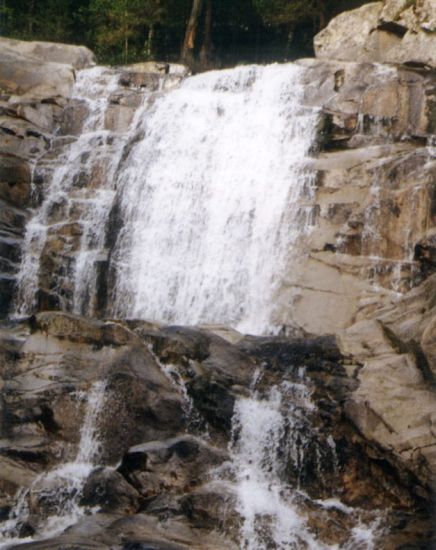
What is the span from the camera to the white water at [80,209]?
2003 centimetres

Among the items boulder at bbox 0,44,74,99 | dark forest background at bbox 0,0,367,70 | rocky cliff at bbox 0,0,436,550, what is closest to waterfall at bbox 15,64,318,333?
rocky cliff at bbox 0,0,436,550

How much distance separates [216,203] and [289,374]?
6588mm

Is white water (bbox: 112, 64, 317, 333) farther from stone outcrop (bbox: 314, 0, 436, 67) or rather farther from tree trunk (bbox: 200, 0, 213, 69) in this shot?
tree trunk (bbox: 200, 0, 213, 69)

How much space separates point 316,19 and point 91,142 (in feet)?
45.3

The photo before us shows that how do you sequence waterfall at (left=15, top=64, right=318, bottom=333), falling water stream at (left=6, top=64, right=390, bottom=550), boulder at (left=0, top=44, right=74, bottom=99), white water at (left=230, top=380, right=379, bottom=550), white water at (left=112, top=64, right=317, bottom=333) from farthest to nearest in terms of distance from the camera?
boulder at (left=0, top=44, right=74, bottom=99)
waterfall at (left=15, top=64, right=318, bottom=333)
white water at (left=112, top=64, right=317, bottom=333)
falling water stream at (left=6, top=64, right=390, bottom=550)
white water at (left=230, top=380, right=379, bottom=550)

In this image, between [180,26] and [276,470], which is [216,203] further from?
[180,26]

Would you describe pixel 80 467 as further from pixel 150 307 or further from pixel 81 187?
pixel 81 187

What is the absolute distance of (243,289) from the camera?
62.3 ft

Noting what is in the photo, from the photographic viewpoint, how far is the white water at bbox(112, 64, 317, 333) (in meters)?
19.1

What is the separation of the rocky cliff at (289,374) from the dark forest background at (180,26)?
11590mm

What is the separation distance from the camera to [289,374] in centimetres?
1494

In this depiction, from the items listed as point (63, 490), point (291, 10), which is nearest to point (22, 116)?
point (291, 10)

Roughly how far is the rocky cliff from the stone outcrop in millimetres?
2336

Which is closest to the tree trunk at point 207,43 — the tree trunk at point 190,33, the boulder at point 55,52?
the tree trunk at point 190,33
